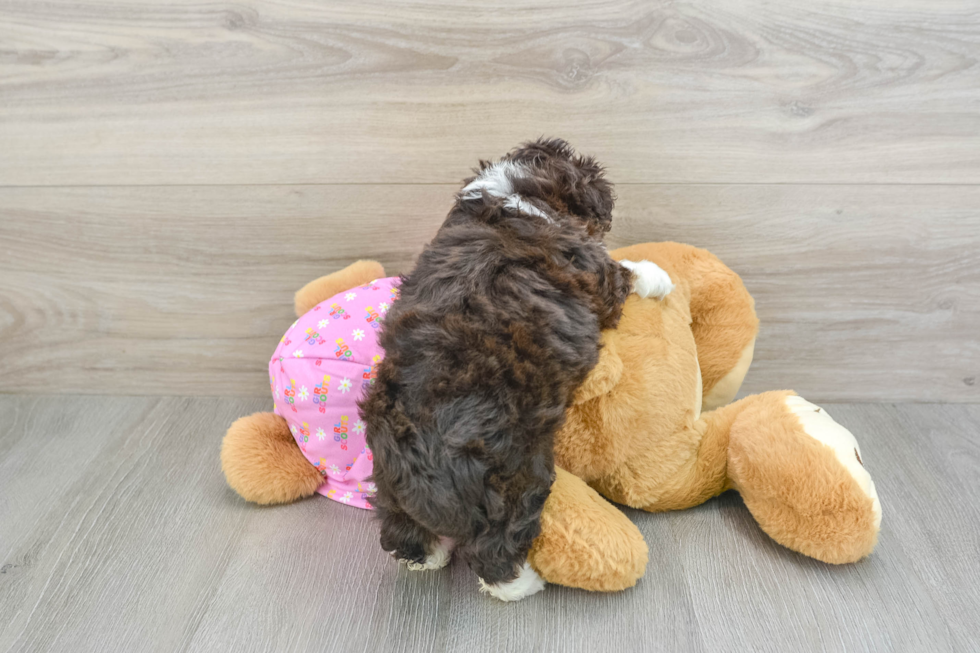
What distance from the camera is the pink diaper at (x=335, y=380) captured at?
0.80 m

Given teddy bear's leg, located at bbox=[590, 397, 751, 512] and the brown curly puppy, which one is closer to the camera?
the brown curly puppy

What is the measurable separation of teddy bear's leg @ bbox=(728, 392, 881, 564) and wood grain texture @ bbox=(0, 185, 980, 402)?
283mm

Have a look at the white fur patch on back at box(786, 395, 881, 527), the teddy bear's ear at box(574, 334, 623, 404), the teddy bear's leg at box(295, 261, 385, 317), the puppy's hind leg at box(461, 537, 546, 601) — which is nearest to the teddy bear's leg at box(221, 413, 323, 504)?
the teddy bear's leg at box(295, 261, 385, 317)

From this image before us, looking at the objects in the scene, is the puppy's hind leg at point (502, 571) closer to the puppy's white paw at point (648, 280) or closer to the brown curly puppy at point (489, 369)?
the brown curly puppy at point (489, 369)

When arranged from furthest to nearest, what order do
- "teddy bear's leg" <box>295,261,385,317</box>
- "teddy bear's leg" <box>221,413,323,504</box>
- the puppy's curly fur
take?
"teddy bear's leg" <box>295,261,385,317</box> < "teddy bear's leg" <box>221,413,323,504</box> < the puppy's curly fur

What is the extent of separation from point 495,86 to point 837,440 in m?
0.61

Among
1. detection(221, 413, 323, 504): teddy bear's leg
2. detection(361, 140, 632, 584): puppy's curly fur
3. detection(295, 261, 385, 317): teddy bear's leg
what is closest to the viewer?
detection(361, 140, 632, 584): puppy's curly fur

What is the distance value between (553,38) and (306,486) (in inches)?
26.8

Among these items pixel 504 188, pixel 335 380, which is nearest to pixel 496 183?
pixel 504 188

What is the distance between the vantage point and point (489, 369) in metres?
0.59

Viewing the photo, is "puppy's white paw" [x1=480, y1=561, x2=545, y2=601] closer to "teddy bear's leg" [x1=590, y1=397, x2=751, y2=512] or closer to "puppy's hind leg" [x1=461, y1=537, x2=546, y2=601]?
"puppy's hind leg" [x1=461, y1=537, x2=546, y2=601]

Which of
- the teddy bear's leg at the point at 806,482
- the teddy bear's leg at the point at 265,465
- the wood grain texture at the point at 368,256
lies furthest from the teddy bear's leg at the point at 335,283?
the teddy bear's leg at the point at 806,482

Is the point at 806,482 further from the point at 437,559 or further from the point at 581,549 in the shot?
the point at 437,559

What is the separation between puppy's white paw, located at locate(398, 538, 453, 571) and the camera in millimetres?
736
